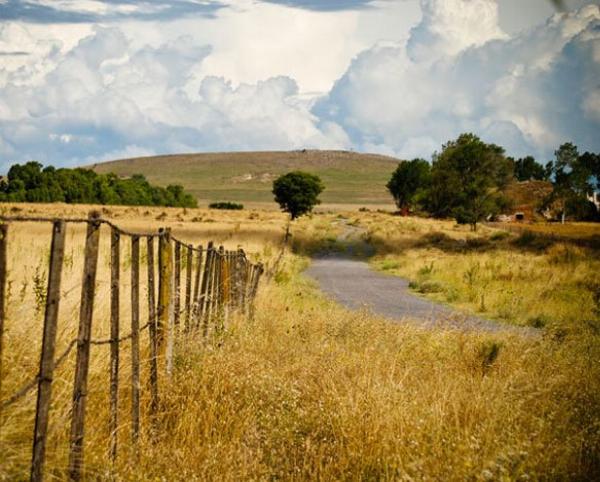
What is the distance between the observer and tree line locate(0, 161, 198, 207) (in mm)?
104938

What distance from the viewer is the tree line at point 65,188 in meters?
105

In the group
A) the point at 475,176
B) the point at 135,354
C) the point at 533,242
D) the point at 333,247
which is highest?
the point at 475,176

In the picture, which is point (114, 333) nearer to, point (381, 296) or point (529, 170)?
point (381, 296)

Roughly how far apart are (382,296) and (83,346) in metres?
17.9

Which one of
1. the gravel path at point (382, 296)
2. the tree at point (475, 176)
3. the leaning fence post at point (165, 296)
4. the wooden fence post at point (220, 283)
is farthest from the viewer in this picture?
the tree at point (475, 176)

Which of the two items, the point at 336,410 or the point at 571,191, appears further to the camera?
the point at 571,191

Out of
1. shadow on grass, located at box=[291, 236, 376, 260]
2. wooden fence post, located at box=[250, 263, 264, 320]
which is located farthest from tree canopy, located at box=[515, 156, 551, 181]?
wooden fence post, located at box=[250, 263, 264, 320]

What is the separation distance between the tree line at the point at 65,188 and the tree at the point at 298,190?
84.4ft

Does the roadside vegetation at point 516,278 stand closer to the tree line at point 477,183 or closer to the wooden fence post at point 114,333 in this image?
the wooden fence post at point 114,333

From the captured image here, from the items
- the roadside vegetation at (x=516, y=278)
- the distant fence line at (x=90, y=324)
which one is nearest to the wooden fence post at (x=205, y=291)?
the distant fence line at (x=90, y=324)

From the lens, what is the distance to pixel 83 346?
503cm

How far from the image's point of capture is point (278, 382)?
7738mm

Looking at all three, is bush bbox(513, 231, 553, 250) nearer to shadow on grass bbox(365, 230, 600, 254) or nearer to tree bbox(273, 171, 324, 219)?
shadow on grass bbox(365, 230, 600, 254)

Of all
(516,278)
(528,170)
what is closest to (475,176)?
(516,278)
